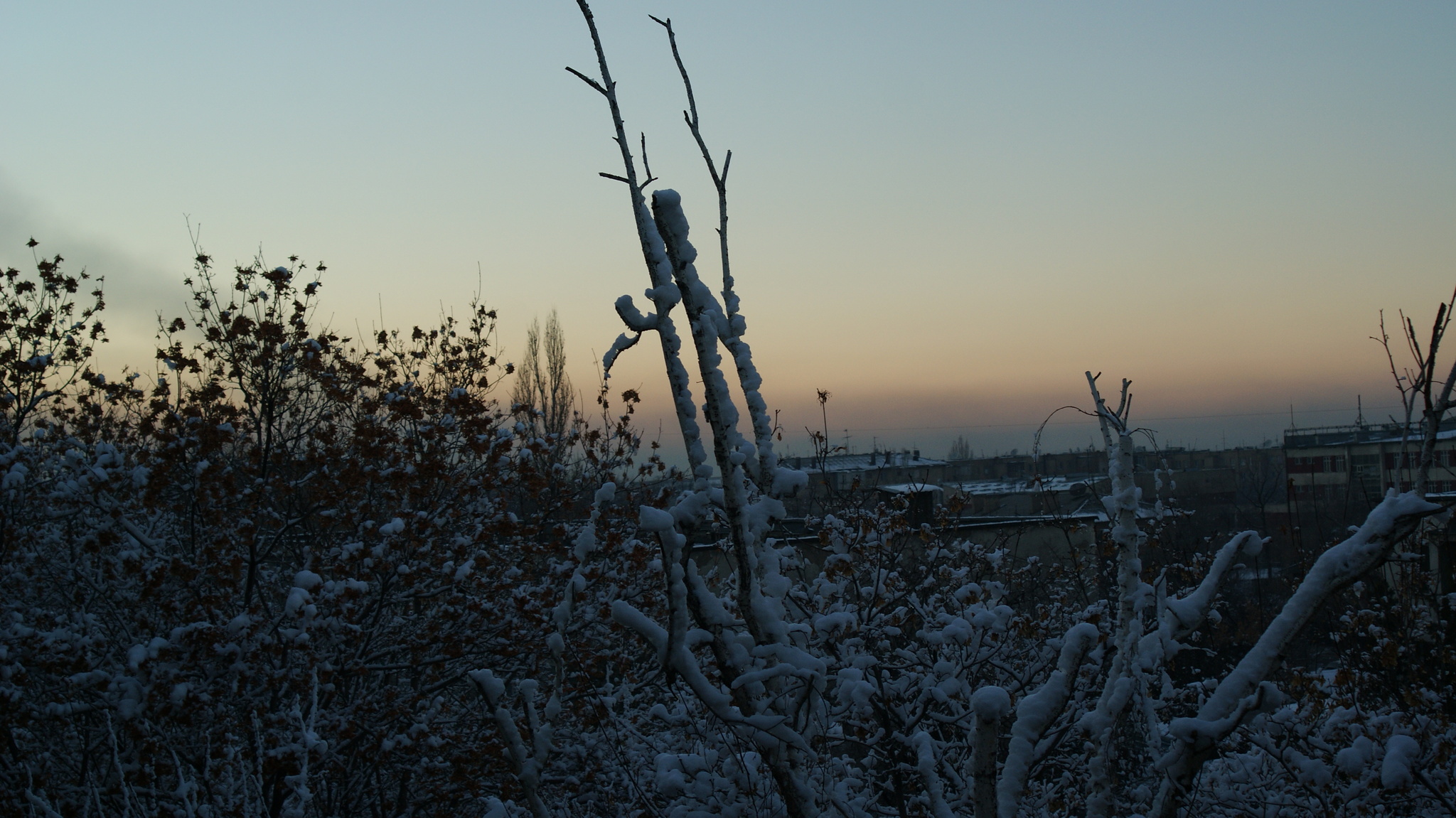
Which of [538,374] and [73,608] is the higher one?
[538,374]

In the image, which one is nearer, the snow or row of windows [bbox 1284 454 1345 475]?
the snow

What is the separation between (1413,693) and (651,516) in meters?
7.10

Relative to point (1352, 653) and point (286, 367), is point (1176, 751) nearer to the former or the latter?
point (286, 367)

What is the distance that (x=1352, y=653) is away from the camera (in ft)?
31.9

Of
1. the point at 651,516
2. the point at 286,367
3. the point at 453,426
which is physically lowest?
the point at 651,516

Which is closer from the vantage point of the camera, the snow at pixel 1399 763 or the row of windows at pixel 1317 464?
the snow at pixel 1399 763

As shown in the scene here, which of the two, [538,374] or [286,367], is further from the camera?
[538,374]

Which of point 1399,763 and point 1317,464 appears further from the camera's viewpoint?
point 1317,464

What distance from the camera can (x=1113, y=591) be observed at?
1207 centimetres

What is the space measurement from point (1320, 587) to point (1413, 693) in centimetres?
582

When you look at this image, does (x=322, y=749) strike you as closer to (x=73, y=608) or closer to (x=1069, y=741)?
(x=73, y=608)

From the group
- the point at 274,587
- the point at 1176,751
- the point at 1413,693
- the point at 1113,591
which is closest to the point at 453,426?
the point at 274,587

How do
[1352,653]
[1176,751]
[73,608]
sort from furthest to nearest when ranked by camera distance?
1. [1352,653]
2. [73,608]
3. [1176,751]

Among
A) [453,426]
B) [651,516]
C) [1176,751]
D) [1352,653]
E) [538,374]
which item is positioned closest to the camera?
[651,516]
